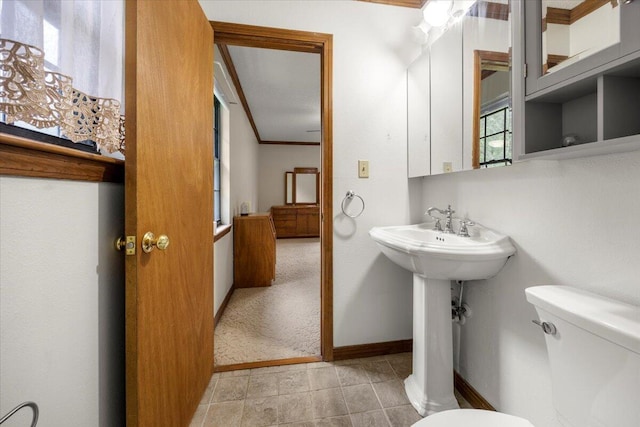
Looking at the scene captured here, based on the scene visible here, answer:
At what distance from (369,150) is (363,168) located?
130mm

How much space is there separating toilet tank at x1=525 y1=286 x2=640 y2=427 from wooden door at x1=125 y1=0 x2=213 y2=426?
1.30 metres

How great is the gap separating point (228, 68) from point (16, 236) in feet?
8.22

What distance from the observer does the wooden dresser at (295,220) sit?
6.42 m

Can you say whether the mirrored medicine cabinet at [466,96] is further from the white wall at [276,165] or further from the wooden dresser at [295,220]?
the white wall at [276,165]

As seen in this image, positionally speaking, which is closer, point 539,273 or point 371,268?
point 539,273

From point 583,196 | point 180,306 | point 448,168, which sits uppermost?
point 448,168

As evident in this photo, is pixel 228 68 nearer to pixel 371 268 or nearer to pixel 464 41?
pixel 464 41

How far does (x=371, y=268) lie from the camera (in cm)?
178

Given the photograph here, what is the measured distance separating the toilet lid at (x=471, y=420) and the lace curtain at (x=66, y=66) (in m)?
1.35

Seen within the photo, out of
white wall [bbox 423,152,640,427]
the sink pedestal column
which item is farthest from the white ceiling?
the sink pedestal column

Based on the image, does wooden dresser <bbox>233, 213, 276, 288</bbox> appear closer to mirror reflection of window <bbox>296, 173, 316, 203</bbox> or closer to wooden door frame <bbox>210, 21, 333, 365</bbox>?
wooden door frame <bbox>210, 21, 333, 365</bbox>

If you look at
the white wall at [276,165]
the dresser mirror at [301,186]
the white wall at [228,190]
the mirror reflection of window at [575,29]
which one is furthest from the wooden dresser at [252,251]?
the dresser mirror at [301,186]

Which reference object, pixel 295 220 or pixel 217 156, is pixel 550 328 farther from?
pixel 295 220

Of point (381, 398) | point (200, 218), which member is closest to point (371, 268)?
point (381, 398)
